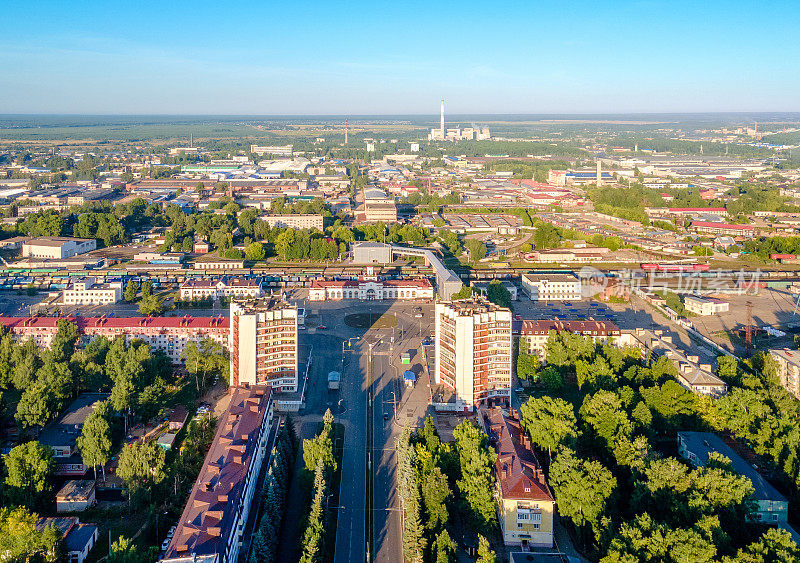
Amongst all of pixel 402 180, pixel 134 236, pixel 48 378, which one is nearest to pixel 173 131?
pixel 402 180

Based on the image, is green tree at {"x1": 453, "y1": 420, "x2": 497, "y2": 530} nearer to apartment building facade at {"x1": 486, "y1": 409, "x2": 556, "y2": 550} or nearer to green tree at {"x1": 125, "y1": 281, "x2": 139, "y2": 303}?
apartment building facade at {"x1": 486, "y1": 409, "x2": 556, "y2": 550}

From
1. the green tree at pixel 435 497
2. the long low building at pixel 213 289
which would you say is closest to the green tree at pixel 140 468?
the green tree at pixel 435 497

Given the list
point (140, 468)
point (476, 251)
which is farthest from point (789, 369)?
point (476, 251)

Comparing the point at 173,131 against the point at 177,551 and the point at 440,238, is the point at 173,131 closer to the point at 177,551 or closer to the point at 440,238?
the point at 440,238

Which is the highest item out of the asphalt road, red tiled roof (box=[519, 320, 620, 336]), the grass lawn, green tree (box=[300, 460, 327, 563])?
red tiled roof (box=[519, 320, 620, 336])

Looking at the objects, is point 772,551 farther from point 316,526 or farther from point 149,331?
point 149,331

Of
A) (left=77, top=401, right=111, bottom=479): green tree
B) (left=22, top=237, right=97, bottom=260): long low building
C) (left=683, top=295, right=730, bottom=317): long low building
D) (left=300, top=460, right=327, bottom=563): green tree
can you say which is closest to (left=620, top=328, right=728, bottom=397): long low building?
(left=683, top=295, right=730, bottom=317): long low building

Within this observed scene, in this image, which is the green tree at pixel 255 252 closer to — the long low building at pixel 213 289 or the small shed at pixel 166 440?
the long low building at pixel 213 289
